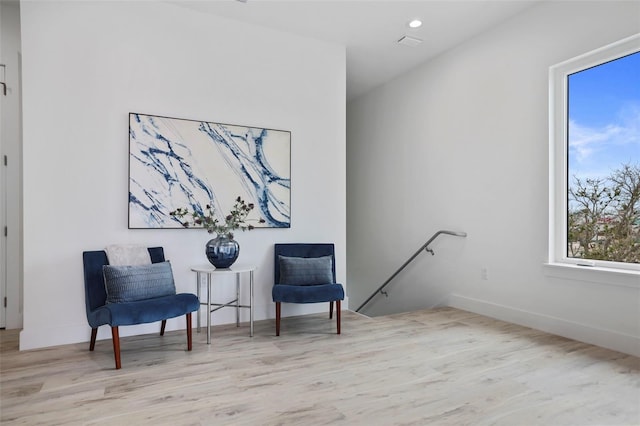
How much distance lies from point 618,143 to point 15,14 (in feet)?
17.4

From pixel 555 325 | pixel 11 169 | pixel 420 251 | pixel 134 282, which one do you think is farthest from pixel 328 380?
pixel 11 169

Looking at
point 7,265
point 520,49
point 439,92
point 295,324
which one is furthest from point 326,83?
point 7,265

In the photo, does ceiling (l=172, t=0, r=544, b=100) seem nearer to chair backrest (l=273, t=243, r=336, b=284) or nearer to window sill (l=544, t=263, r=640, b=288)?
chair backrest (l=273, t=243, r=336, b=284)

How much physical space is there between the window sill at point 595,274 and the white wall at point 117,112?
→ 2221 mm

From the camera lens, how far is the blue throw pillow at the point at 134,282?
269 cm

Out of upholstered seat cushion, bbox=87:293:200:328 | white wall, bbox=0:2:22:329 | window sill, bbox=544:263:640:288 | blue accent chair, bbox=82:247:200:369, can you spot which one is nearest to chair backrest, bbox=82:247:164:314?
blue accent chair, bbox=82:247:200:369

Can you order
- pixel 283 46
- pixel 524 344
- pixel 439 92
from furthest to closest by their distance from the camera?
pixel 439 92 → pixel 283 46 → pixel 524 344

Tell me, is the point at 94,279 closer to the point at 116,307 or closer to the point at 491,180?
the point at 116,307

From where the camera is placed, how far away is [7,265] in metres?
3.46

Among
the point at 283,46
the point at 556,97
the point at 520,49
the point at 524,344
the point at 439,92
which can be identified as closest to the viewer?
the point at 524,344

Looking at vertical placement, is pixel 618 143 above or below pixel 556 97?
below

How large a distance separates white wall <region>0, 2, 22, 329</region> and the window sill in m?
4.75

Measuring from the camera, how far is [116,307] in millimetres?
2516

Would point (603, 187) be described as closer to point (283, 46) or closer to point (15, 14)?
point (283, 46)
